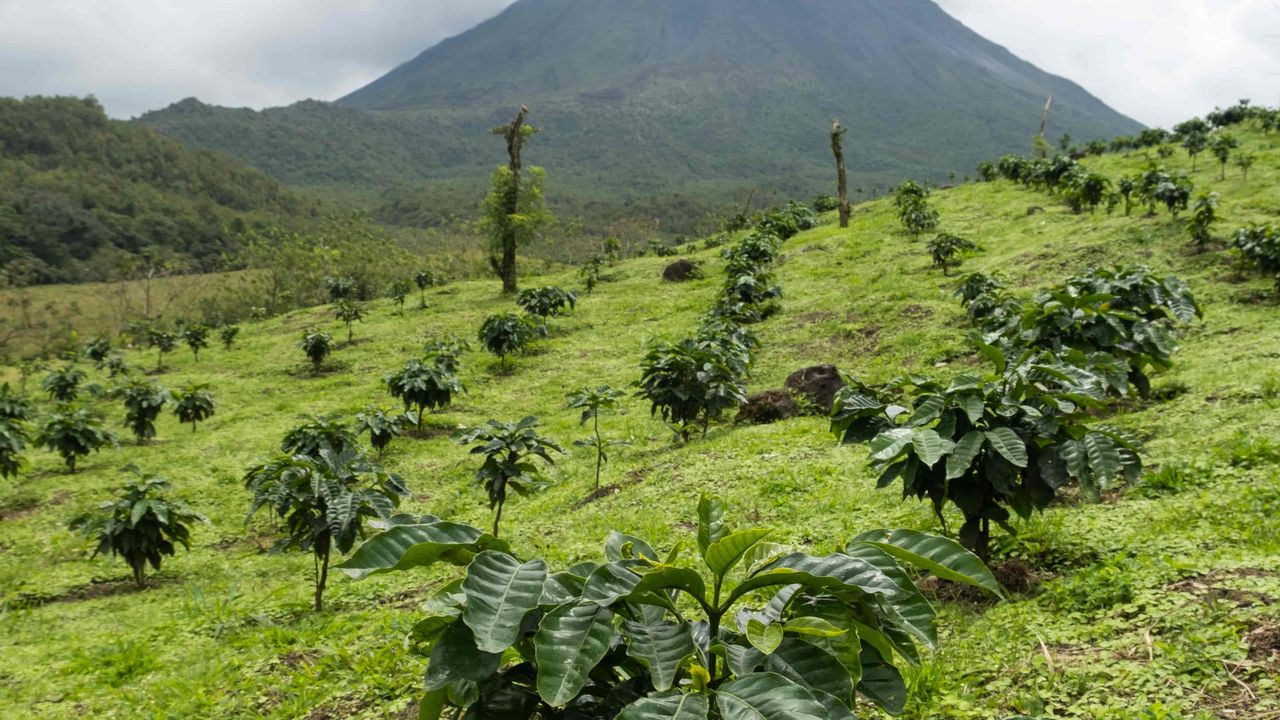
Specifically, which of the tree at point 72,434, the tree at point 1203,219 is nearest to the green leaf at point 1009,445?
the tree at point 1203,219

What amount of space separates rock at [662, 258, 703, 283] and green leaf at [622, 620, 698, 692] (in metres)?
26.9

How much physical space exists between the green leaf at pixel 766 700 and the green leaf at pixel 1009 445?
280 centimetres

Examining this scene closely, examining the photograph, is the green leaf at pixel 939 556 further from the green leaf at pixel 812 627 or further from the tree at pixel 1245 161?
the tree at pixel 1245 161

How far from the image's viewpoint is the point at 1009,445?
3805mm

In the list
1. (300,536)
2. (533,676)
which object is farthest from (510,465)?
(533,676)

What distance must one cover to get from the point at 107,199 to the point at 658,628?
112193 mm

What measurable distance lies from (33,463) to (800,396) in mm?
16023

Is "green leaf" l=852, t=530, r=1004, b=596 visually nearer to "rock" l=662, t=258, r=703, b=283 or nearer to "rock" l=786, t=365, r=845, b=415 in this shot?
"rock" l=786, t=365, r=845, b=415

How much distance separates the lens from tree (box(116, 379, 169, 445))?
1521cm

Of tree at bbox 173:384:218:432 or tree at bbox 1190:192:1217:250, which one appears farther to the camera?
tree at bbox 173:384:218:432

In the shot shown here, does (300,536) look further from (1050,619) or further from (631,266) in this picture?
(631,266)

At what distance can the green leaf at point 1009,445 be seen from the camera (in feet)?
12.2

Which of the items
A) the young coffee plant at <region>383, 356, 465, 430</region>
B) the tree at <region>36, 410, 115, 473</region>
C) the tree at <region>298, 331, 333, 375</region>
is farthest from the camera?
the tree at <region>298, 331, 333, 375</region>

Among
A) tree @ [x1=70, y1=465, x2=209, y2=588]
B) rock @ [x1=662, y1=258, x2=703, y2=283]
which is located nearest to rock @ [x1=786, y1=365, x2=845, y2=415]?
tree @ [x1=70, y1=465, x2=209, y2=588]
